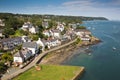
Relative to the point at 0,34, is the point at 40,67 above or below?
below

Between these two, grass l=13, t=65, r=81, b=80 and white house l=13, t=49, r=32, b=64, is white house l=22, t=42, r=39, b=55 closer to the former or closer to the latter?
white house l=13, t=49, r=32, b=64

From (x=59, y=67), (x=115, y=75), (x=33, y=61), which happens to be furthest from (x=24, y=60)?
(x=115, y=75)

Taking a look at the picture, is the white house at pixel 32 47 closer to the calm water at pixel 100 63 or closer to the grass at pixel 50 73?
the calm water at pixel 100 63

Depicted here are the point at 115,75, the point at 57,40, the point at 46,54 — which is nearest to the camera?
the point at 115,75

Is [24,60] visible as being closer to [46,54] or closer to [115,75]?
[46,54]

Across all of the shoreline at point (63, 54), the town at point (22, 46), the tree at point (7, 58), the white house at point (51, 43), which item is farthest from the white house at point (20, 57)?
the white house at point (51, 43)

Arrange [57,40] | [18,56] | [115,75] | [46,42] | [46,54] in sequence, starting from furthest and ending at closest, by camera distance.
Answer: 1. [57,40]
2. [46,42]
3. [46,54]
4. [18,56]
5. [115,75]

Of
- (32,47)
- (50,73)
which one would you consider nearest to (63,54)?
(32,47)

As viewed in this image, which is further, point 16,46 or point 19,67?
point 16,46
